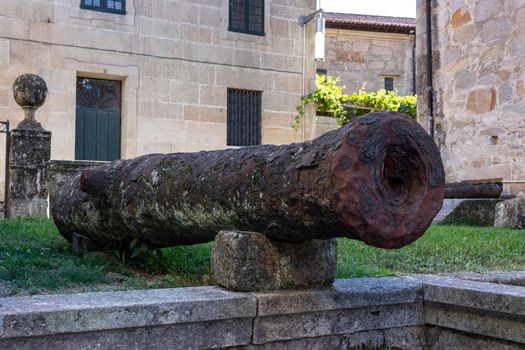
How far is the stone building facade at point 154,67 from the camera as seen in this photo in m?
12.1

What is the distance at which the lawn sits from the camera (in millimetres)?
3639

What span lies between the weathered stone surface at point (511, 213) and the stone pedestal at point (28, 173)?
6.10 metres

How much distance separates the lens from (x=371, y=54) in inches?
847

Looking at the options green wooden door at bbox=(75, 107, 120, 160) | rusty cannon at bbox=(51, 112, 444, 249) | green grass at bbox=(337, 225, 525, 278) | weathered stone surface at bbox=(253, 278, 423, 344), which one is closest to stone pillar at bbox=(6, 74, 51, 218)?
green wooden door at bbox=(75, 107, 120, 160)

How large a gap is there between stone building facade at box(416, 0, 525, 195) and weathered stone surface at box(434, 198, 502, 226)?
1.08 ft

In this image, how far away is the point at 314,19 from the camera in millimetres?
14508

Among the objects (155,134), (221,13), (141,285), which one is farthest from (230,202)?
(221,13)

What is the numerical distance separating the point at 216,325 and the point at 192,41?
11543mm

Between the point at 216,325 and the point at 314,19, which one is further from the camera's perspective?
the point at 314,19

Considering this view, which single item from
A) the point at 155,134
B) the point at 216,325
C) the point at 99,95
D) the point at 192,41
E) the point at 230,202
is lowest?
the point at 216,325

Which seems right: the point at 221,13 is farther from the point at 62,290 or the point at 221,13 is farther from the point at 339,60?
the point at 62,290

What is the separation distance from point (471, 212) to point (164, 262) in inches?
244

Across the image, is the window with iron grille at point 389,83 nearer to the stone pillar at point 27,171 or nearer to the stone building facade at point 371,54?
the stone building facade at point 371,54

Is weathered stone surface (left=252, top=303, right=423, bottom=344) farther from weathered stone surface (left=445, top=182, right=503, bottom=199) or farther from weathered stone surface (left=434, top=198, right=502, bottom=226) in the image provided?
weathered stone surface (left=445, top=182, right=503, bottom=199)
